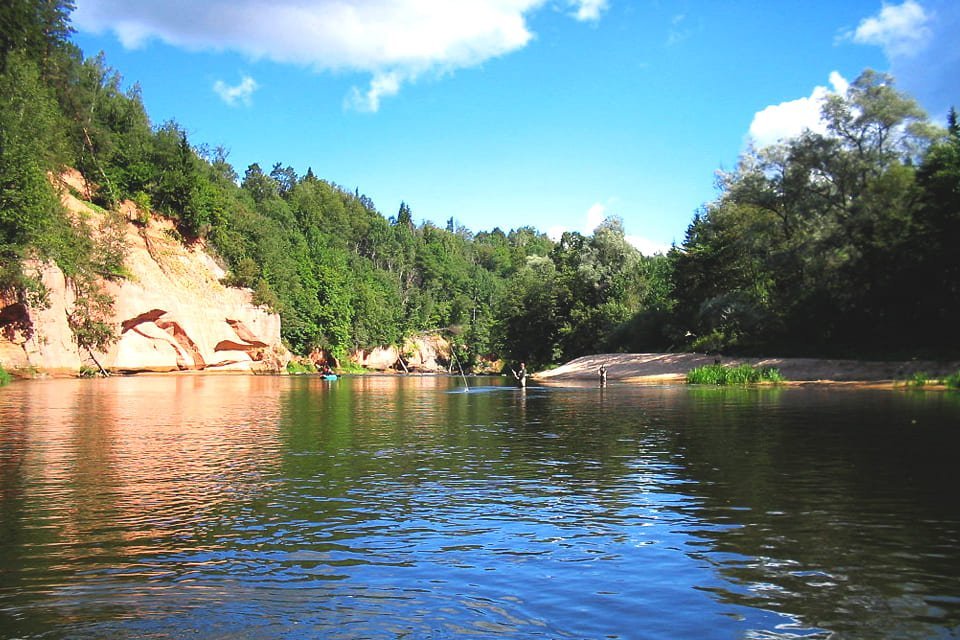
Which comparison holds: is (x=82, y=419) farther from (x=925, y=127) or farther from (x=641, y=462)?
(x=925, y=127)

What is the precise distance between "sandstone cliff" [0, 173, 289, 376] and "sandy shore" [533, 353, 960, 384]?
36.5m

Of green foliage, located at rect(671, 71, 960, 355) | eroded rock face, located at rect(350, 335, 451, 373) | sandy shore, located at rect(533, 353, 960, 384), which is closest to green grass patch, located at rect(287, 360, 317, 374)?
eroded rock face, located at rect(350, 335, 451, 373)

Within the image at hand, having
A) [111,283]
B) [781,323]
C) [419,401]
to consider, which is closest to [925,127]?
[781,323]

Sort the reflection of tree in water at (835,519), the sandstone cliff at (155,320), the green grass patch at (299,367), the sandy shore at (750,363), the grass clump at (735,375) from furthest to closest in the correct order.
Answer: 1. the green grass patch at (299,367)
2. the sandstone cliff at (155,320)
3. the grass clump at (735,375)
4. the sandy shore at (750,363)
5. the reflection of tree in water at (835,519)

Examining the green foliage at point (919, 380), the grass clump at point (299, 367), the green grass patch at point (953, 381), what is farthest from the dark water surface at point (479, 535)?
the grass clump at point (299, 367)

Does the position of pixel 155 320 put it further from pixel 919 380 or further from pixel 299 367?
pixel 919 380

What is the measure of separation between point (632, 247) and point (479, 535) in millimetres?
83530

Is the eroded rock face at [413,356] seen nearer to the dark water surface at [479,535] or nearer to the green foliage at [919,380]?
the green foliage at [919,380]

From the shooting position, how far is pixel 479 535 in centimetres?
969

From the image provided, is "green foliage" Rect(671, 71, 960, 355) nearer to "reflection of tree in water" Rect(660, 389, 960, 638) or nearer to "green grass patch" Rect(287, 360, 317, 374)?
"reflection of tree in water" Rect(660, 389, 960, 638)

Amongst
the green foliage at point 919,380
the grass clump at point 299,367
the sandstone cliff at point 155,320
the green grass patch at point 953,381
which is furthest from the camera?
the grass clump at point 299,367

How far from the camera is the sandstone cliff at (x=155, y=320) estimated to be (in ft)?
173

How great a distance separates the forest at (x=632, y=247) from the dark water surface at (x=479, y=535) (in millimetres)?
33774

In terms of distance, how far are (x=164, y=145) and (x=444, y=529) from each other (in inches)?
3397
